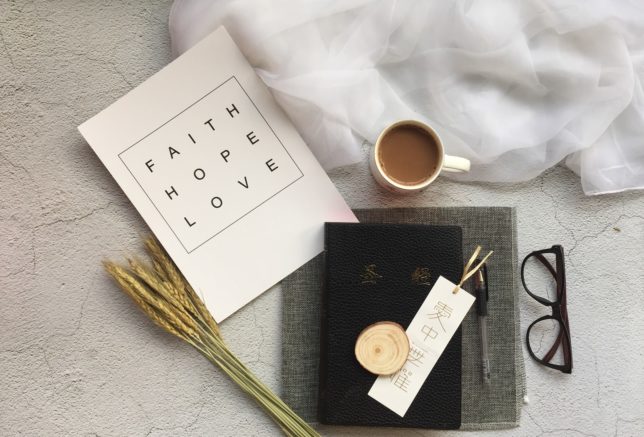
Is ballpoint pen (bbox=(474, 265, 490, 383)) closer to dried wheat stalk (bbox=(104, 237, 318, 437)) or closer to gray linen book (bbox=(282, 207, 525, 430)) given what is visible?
gray linen book (bbox=(282, 207, 525, 430))

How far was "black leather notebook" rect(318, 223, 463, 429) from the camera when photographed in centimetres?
65

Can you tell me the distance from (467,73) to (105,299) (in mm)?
521

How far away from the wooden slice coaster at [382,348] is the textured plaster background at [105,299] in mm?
100

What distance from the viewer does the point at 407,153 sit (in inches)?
26.0

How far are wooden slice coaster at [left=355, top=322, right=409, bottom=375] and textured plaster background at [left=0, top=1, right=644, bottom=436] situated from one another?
Answer: 0.33 ft

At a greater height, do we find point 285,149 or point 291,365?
point 285,149

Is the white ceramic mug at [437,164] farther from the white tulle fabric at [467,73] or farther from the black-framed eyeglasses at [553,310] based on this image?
the black-framed eyeglasses at [553,310]

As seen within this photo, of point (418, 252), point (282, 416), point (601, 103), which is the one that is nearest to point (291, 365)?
point (282, 416)

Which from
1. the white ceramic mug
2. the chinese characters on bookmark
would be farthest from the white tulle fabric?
the chinese characters on bookmark

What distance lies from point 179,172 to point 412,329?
0.33 m

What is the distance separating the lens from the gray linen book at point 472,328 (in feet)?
2.25

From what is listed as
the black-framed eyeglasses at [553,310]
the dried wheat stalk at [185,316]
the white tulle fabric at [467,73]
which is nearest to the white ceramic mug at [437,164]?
the white tulle fabric at [467,73]

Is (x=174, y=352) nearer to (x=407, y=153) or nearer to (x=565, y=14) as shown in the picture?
(x=407, y=153)

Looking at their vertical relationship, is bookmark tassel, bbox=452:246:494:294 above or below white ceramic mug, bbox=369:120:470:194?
below
